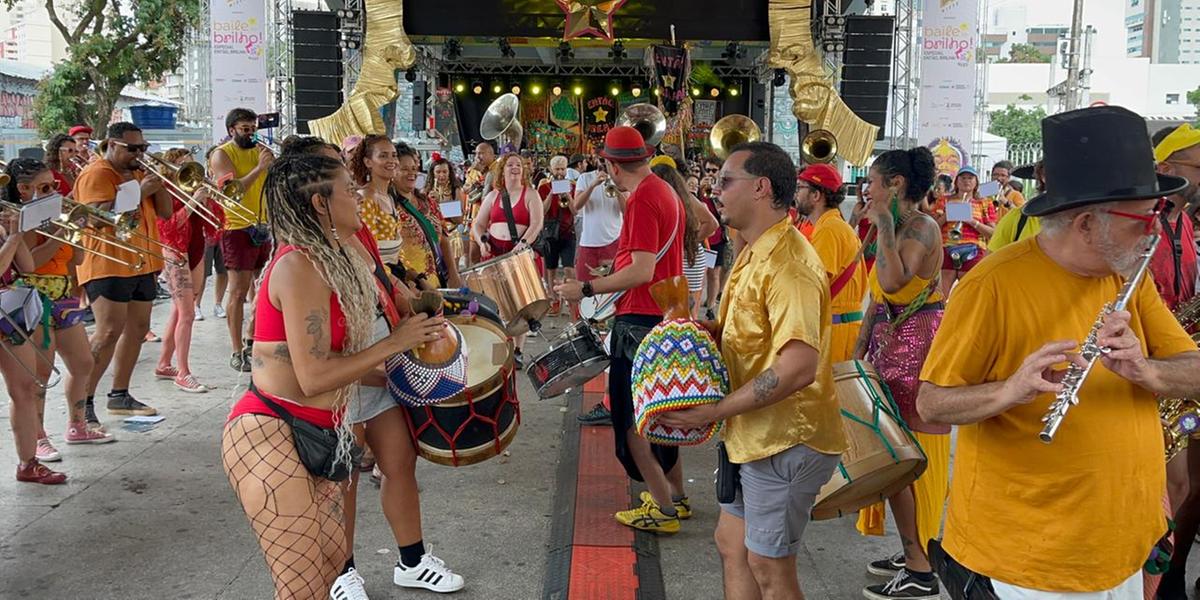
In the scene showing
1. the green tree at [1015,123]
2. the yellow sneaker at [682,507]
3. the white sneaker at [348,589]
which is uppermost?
the green tree at [1015,123]

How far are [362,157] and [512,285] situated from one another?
1.09 m

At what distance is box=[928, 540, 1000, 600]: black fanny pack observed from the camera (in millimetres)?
2422

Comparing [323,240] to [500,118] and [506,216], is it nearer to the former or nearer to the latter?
[506,216]

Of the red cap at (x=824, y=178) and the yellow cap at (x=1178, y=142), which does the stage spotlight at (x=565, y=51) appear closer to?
the red cap at (x=824, y=178)

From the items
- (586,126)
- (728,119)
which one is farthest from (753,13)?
(586,126)

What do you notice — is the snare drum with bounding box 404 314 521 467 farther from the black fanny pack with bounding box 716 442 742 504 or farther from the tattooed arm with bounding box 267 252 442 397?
the black fanny pack with bounding box 716 442 742 504

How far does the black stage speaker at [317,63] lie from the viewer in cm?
1476

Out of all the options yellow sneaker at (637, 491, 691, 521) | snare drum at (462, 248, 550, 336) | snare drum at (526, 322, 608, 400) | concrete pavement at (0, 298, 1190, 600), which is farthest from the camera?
snare drum at (462, 248, 550, 336)

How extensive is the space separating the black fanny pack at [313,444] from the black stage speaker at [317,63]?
12505 millimetres

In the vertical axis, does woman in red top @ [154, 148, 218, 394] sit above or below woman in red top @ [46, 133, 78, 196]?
below

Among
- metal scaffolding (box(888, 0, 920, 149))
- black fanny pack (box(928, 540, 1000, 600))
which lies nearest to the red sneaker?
black fanny pack (box(928, 540, 1000, 600))

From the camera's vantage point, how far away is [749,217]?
3297 mm

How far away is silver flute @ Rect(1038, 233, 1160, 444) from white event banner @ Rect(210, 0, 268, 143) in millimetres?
13273

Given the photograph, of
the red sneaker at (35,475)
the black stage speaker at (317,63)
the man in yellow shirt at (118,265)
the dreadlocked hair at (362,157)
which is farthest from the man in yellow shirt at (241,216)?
the black stage speaker at (317,63)
